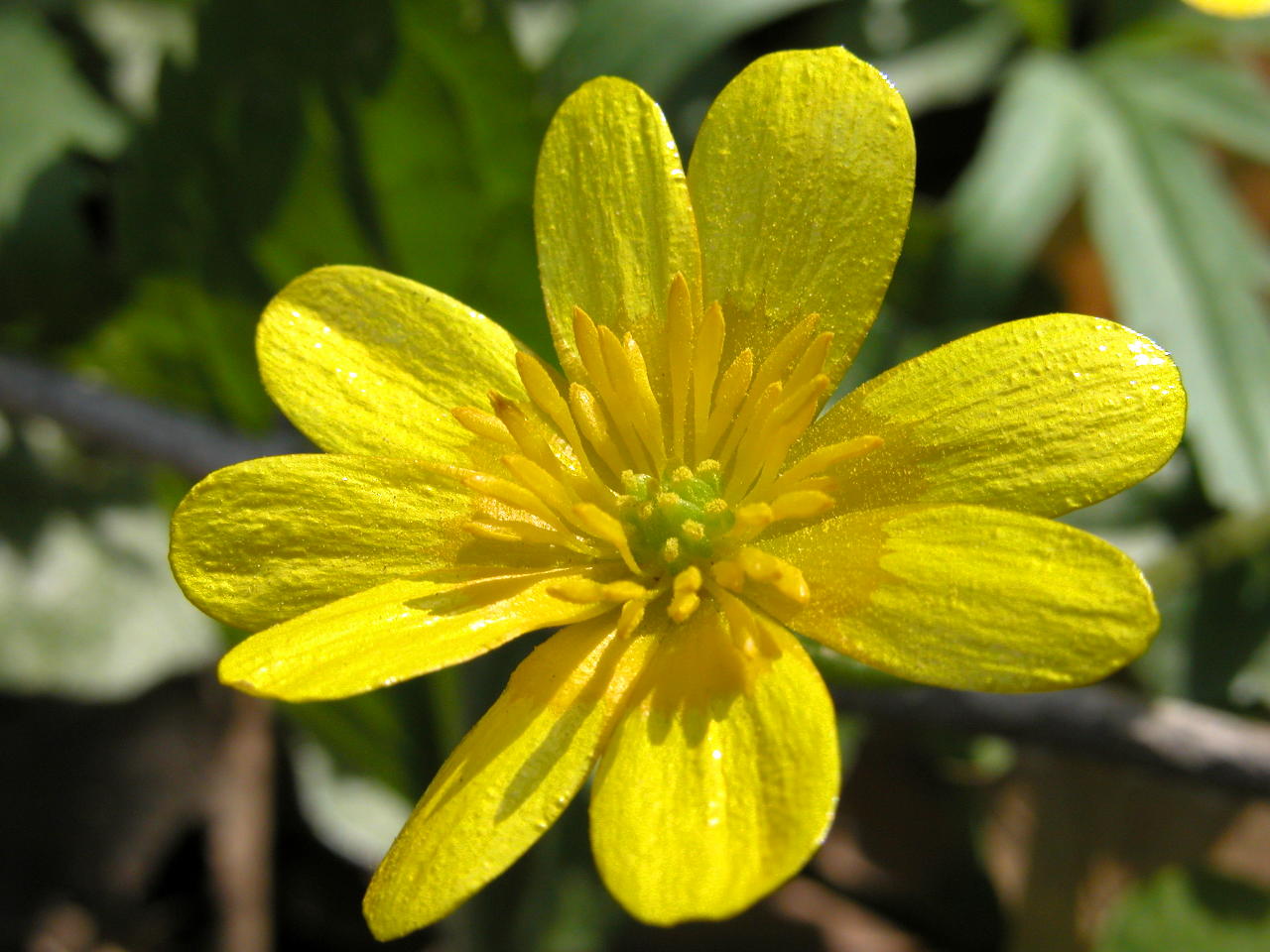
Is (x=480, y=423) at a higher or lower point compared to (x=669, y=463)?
higher

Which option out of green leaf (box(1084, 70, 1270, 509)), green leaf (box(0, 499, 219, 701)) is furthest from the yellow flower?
green leaf (box(0, 499, 219, 701))

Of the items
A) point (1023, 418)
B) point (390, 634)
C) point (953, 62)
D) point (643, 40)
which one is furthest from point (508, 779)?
point (953, 62)

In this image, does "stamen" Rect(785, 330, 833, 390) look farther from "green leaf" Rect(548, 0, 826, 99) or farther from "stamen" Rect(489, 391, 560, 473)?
"green leaf" Rect(548, 0, 826, 99)

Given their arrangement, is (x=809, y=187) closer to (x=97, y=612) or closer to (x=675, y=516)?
(x=675, y=516)

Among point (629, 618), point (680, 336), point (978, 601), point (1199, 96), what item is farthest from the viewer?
point (1199, 96)

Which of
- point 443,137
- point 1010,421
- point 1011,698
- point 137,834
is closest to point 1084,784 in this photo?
point 1011,698

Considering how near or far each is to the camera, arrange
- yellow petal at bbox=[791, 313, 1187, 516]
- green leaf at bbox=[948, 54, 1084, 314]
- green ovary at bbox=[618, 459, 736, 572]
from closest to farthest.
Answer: yellow petal at bbox=[791, 313, 1187, 516] < green ovary at bbox=[618, 459, 736, 572] < green leaf at bbox=[948, 54, 1084, 314]
